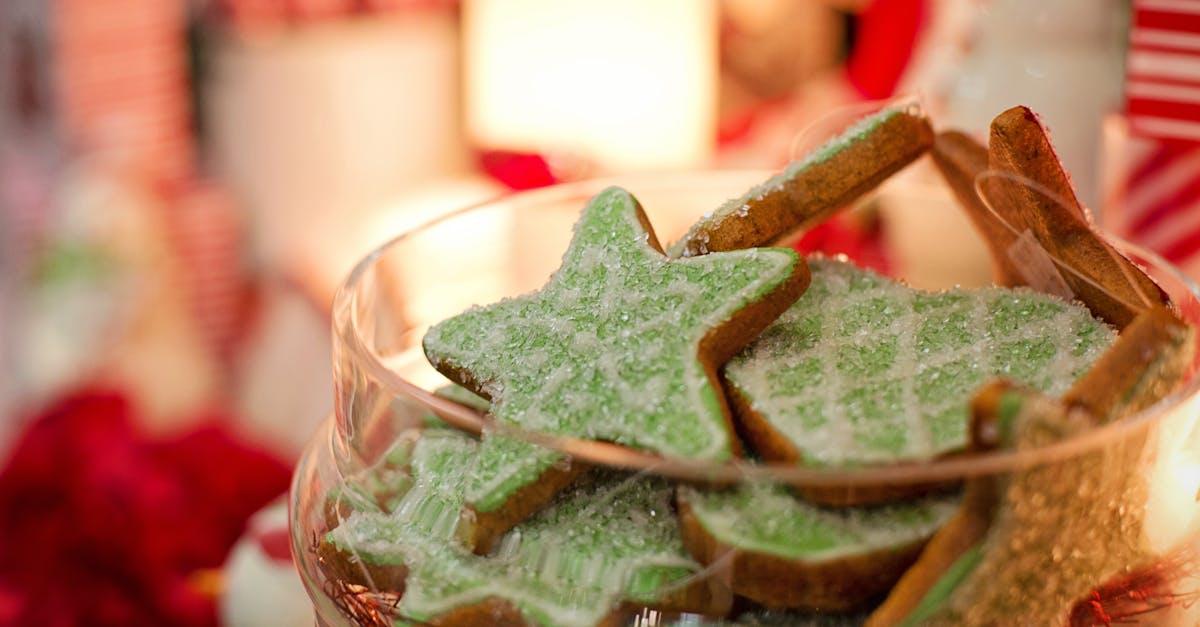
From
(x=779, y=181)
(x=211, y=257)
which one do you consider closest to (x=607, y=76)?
(x=211, y=257)

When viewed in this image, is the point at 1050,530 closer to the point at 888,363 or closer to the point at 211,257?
the point at 888,363

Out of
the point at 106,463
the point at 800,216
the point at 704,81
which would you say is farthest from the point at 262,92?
the point at 800,216

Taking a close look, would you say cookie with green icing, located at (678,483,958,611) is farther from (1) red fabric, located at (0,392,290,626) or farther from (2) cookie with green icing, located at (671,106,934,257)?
(1) red fabric, located at (0,392,290,626)

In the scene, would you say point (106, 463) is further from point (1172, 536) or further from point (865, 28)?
point (865, 28)

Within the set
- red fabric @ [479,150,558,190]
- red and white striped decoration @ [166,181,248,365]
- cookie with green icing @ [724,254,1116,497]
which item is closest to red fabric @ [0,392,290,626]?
cookie with green icing @ [724,254,1116,497]

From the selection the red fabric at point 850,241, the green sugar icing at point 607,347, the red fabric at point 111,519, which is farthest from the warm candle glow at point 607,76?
the green sugar icing at point 607,347

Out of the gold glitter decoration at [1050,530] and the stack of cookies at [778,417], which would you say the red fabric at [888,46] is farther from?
the gold glitter decoration at [1050,530]
